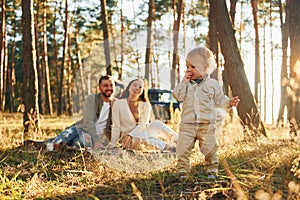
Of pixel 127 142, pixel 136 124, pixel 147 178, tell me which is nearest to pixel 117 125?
pixel 127 142

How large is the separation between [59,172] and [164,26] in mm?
21391

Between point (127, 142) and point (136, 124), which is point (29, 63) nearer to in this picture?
point (136, 124)

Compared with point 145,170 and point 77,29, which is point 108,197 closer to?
point 145,170

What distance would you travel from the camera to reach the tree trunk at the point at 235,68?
6.97 metres

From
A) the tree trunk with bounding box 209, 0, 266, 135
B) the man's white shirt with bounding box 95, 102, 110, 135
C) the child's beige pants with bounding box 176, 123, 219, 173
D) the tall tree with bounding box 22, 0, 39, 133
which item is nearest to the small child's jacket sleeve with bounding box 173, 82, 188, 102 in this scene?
the child's beige pants with bounding box 176, 123, 219, 173

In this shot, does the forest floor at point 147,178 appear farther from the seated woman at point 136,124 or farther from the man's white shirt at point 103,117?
the man's white shirt at point 103,117

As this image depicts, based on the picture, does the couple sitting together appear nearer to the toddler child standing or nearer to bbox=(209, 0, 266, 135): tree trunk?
bbox=(209, 0, 266, 135): tree trunk

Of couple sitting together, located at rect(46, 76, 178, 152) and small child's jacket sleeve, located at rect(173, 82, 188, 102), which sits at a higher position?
small child's jacket sleeve, located at rect(173, 82, 188, 102)

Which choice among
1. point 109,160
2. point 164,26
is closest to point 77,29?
point 164,26

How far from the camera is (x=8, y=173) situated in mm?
4000

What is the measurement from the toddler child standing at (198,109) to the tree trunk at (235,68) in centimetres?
298

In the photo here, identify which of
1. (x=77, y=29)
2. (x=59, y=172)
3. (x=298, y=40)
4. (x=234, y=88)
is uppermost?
(x=77, y=29)

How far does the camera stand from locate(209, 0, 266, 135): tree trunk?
6.97m

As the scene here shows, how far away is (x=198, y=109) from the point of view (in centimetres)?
402
